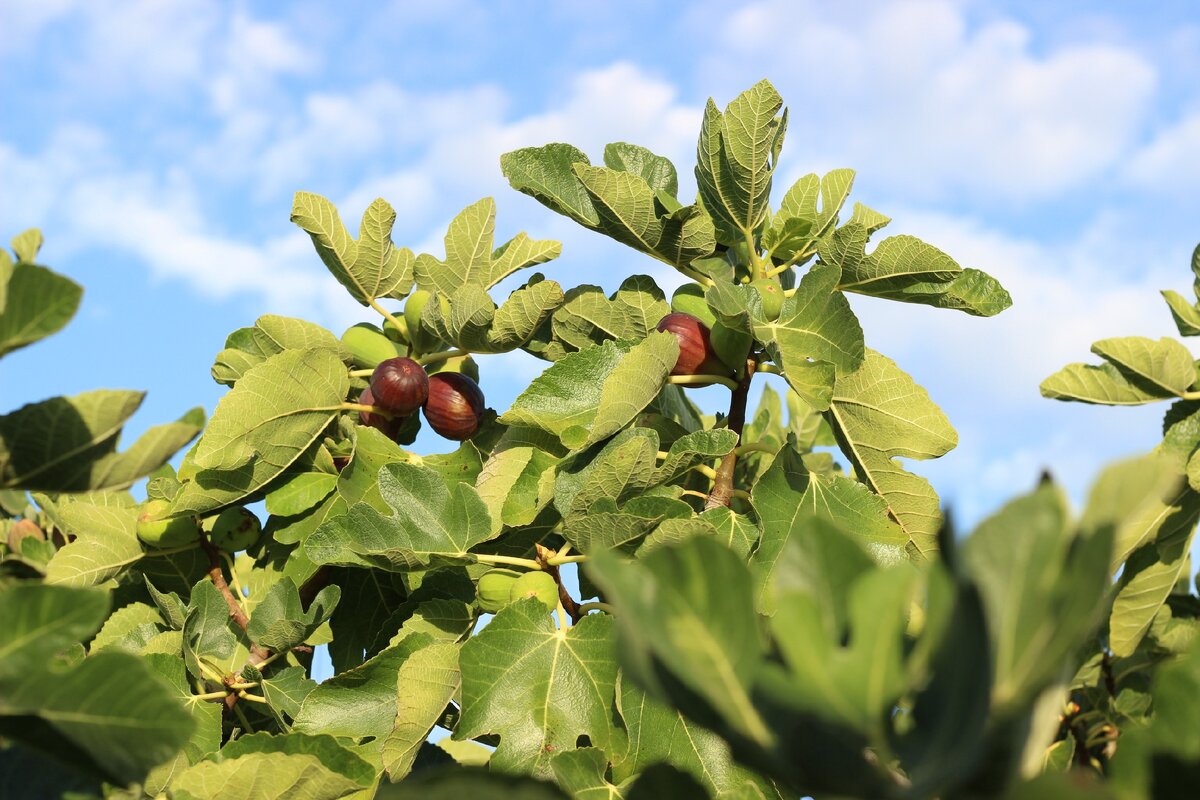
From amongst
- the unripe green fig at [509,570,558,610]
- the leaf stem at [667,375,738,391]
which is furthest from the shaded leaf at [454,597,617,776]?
the leaf stem at [667,375,738,391]

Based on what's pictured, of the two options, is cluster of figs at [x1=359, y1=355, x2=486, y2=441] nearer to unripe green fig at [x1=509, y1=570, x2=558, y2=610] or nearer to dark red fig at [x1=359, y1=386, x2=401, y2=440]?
dark red fig at [x1=359, y1=386, x2=401, y2=440]

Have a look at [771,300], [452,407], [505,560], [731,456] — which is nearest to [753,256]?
[771,300]

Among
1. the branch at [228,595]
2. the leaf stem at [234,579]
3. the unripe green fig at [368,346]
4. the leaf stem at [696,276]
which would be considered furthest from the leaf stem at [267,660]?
the leaf stem at [696,276]

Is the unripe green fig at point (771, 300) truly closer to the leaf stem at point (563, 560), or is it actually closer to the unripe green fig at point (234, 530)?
the leaf stem at point (563, 560)

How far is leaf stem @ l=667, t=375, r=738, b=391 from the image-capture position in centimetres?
207

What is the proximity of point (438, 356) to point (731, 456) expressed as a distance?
686 millimetres

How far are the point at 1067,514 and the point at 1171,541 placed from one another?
2.05 metres

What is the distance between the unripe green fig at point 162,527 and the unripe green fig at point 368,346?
0.47m

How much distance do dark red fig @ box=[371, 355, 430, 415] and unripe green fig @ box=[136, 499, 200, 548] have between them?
45 cm

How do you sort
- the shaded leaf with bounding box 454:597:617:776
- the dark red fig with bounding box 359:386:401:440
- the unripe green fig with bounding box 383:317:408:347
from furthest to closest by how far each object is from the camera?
the unripe green fig with bounding box 383:317:408:347 → the dark red fig with bounding box 359:386:401:440 → the shaded leaf with bounding box 454:597:617:776

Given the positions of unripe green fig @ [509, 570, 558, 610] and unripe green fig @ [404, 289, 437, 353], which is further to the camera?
unripe green fig @ [404, 289, 437, 353]

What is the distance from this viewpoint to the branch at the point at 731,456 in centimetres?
204

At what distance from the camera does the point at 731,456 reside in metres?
2.06

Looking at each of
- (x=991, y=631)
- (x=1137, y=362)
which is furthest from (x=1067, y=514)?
(x=1137, y=362)
